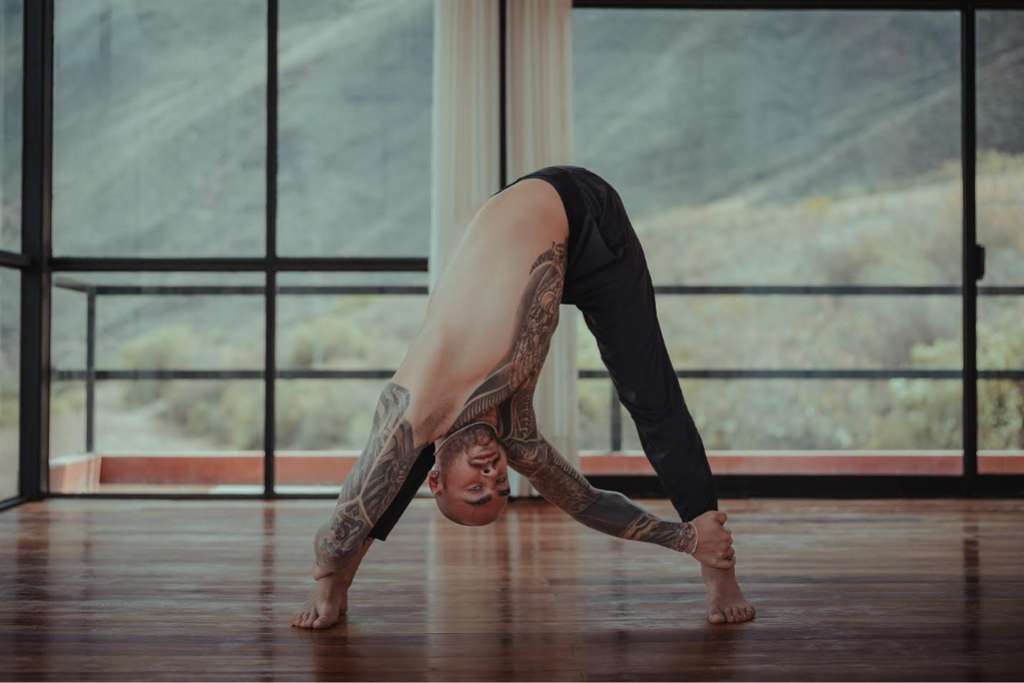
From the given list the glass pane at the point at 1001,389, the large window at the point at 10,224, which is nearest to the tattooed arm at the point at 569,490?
the glass pane at the point at 1001,389

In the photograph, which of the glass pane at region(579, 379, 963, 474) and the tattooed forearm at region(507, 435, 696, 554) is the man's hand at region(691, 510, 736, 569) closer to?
the tattooed forearm at region(507, 435, 696, 554)

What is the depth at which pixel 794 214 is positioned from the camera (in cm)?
491

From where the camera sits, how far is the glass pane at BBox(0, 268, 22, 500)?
4648 mm

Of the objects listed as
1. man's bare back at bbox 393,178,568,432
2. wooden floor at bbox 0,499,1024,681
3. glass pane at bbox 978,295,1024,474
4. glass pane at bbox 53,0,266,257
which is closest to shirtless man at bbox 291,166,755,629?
man's bare back at bbox 393,178,568,432

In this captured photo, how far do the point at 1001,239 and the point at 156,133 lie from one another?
3.93 m

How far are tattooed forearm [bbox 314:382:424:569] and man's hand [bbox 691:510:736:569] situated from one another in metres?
0.68

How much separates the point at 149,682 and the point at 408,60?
360cm

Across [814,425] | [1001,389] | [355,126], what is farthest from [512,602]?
[1001,389]

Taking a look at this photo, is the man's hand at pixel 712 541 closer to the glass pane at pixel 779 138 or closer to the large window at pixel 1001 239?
the glass pane at pixel 779 138

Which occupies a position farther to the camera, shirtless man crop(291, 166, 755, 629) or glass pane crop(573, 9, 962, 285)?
glass pane crop(573, 9, 962, 285)

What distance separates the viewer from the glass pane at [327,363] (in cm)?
491

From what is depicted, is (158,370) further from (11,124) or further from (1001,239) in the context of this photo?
Result: (1001,239)

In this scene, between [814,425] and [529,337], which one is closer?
[529,337]

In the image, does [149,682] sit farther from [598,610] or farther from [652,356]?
[652,356]
